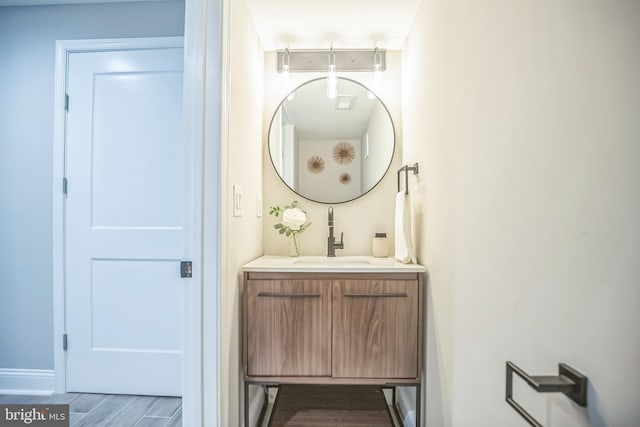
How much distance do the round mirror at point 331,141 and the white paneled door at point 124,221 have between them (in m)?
0.68

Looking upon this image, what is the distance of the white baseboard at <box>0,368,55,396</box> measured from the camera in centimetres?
199

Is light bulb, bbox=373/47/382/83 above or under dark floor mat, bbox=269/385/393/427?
above

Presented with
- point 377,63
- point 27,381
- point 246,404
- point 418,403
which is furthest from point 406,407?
point 27,381

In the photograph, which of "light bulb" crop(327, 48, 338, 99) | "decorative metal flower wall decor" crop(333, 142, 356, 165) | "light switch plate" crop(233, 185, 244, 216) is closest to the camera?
"light switch plate" crop(233, 185, 244, 216)

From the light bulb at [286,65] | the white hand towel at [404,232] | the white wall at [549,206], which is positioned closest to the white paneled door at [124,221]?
the light bulb at [286,65]

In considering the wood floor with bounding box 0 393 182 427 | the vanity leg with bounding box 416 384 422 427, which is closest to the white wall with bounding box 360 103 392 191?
the vanity leg with bounding box 416 384 422 427

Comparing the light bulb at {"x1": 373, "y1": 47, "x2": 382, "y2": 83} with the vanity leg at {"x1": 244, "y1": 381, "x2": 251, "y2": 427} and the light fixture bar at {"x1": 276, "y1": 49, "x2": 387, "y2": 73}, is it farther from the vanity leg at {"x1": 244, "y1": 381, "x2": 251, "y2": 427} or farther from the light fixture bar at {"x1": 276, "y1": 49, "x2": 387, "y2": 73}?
the vanity leg at {"x1": 244, "y1": 381, "x2": 251, "y2": 427}

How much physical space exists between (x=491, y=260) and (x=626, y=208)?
14.9 inches

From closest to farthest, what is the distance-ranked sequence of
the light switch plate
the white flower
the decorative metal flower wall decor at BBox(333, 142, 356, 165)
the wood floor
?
the light switch plate, the wood floor, the white flower, the decorative metal flower wall decor at BBox(333, 142, 356, 165)

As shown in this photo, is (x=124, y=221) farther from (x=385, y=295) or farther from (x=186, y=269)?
(x=385, y=295)

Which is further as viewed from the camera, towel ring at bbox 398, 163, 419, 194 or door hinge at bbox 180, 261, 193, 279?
towel ring at bbox 398, 163, 419, 194

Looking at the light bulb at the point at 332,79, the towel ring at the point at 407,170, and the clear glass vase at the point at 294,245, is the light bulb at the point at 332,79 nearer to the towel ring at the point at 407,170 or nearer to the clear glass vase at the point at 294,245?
the towel ring at the point at 407,170

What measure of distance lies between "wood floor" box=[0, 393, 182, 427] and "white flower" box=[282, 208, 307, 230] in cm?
125

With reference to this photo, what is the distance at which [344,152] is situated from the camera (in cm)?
210
